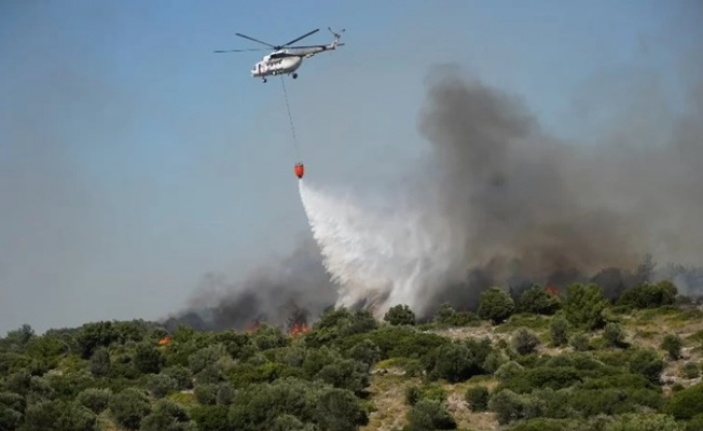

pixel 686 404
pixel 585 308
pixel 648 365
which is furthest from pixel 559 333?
pixel 686 404

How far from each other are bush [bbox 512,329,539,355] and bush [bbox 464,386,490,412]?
15335mm

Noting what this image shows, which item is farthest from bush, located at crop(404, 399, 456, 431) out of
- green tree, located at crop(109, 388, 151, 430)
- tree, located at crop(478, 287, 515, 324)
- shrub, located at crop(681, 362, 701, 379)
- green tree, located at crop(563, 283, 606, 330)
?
tree, located at crop(478, 287, 515, 324)

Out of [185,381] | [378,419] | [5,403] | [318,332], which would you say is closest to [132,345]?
[318,332]

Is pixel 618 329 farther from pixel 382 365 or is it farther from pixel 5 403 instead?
pixel 5 403

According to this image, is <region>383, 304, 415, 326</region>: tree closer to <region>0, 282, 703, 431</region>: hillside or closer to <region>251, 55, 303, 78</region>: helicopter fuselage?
<region>0, 282, 703, 431</region>: hillside

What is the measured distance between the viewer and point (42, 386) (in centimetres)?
8144

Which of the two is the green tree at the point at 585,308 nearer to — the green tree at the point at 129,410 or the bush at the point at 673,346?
the bush at the point at 673,346

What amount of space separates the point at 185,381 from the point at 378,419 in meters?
18.1

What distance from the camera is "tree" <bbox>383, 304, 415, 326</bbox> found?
374 feet

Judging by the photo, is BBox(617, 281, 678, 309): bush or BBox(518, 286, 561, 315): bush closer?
BBox(617, 281, 678, 309): bush

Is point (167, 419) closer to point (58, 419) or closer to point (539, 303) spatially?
point (58, 419)

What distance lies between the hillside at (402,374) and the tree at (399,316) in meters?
0.60

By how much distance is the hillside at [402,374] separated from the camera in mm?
65938

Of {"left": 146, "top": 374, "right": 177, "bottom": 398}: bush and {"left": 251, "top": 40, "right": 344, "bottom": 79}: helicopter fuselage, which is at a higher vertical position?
Answer: {"left": 251, "top": 40, "right": 344, "bottom": 79}: helicopter fuselage
